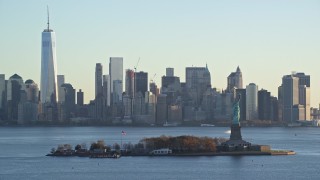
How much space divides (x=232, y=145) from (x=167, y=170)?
56.0 ft

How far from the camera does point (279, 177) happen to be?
66.2 metres

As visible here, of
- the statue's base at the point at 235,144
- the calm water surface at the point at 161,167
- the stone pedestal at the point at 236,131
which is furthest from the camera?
the stone pedestal at the point at 236,131

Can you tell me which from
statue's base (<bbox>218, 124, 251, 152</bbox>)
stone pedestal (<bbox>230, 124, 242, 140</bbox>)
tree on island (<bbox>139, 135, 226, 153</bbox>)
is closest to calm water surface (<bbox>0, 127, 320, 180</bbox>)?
statue's base (<bbox>218, 124, 251, 152</bbox>)

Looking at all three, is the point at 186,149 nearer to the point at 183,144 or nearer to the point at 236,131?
the point at 183,144

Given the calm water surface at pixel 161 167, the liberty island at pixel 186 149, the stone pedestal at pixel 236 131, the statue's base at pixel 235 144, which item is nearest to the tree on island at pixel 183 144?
the liberty island at pixel 186 149

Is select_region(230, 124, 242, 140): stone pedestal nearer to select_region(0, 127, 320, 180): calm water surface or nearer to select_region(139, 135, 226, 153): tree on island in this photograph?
select_region(139, 135, 226, 153): tree on island

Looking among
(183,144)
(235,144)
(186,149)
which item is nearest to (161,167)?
(186,149)

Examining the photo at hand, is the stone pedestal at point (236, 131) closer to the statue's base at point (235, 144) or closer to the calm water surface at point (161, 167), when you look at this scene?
the statue's base at point (235, 144)

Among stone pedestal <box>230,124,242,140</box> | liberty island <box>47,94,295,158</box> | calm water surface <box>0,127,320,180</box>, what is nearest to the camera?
calm water surface <box>0,127,320,180</box>

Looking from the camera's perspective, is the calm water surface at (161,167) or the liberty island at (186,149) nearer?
the calm water surface at (161,167)

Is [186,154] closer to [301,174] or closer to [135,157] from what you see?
[135,157]

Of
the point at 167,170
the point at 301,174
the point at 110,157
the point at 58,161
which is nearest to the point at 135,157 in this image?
the point at 110,157

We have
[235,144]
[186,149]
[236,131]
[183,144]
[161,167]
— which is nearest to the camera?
[161,167]

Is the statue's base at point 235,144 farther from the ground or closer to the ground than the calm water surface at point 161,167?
farther from the ground
